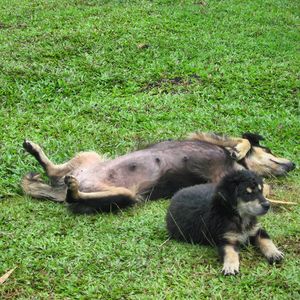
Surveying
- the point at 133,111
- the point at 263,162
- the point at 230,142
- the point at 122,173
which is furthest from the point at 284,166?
the point at 133,111

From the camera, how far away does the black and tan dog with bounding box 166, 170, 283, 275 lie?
4.93 metres

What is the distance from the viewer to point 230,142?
708 cm

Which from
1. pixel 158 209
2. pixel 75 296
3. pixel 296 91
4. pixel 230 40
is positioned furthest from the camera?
pixel 230 40

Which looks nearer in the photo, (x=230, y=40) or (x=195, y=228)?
(x=195, y=228)

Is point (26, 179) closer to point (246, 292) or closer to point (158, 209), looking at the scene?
point (158, 209)

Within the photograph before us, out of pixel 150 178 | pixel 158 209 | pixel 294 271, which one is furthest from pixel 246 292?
pixel 150 178

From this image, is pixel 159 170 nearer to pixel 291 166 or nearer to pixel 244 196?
pixel 291 166

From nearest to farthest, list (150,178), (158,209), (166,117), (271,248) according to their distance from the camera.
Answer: (271,248) → (158,209) → (150,178) → (166,117)

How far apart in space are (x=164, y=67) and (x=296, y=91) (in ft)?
6.84

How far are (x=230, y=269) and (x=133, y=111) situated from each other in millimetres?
4314

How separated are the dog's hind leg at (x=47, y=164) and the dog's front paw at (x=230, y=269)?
8.46 ft

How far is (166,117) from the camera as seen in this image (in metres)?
8.55

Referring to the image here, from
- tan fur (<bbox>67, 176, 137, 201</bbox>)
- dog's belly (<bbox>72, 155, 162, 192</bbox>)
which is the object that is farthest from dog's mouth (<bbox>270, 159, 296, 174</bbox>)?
tan fur (<bbox>67, 176, 137, 201</bbox>)

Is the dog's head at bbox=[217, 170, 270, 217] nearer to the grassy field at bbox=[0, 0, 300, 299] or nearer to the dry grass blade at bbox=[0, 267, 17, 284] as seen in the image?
the grassy field at bbox=[0, 0, 300, 299]
